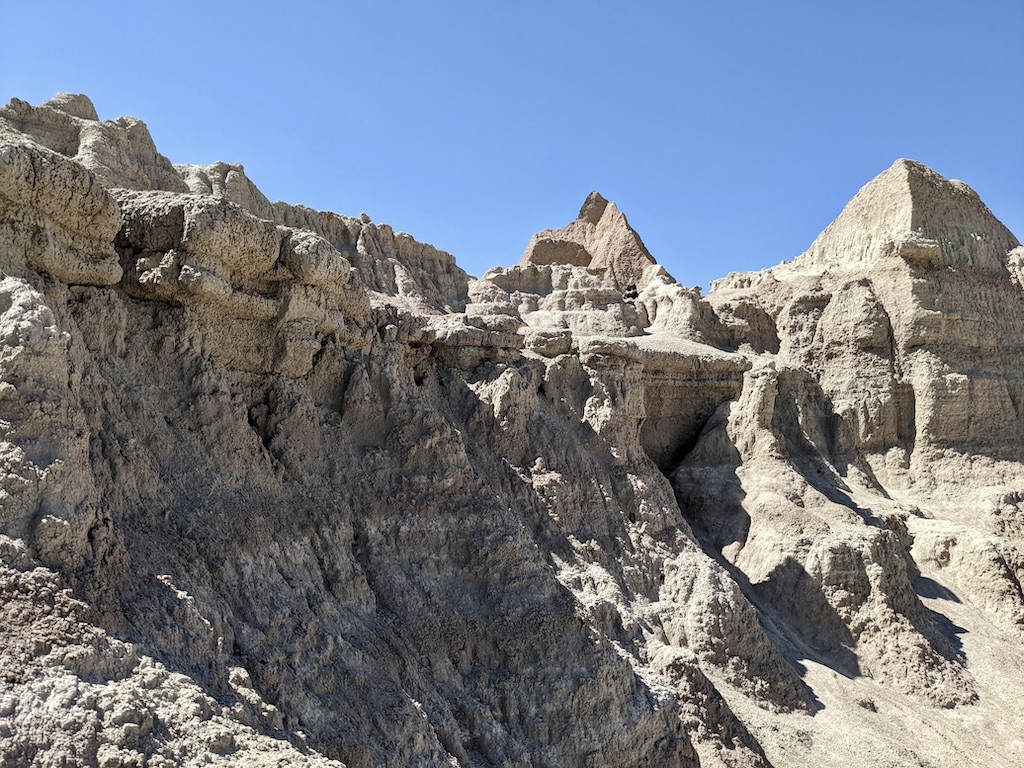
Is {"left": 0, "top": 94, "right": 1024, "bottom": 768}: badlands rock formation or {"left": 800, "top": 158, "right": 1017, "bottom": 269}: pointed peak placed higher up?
{"left": 800, "top": 158, "right": 1017, "bottom": 269}: pointed peak

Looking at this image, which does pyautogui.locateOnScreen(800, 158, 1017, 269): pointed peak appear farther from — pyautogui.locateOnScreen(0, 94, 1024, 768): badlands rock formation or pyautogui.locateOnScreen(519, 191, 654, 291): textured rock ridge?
pyautogui.locateOnScreen(519, 191, 654, 291): textured rock ridge

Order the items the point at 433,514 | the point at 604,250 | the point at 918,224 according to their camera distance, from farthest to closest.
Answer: the point at 604,250 → the point at 918,224 → the point at 433,514

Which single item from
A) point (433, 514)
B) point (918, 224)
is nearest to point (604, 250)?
point (918, 224)

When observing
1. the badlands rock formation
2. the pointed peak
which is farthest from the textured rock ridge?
the badlands rock formation

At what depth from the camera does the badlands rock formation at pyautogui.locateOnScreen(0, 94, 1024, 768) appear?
8680 millimetres

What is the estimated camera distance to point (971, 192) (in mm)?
33375

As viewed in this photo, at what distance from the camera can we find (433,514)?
48.2 ft

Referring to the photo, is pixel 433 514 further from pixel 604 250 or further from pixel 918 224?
pixel 604 250

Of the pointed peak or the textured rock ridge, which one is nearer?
the pointed peak

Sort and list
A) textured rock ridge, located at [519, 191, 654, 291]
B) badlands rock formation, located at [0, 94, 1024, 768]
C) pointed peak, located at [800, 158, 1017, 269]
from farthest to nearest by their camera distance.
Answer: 1. textured rock ridge, located at [519, 191, 654, 291]
2. pointed peak, located at [800, 158, 1017, 269]
3. badlands rock formation, located at [0, 94, 1024, 768]

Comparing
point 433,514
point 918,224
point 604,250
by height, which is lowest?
point 433,514

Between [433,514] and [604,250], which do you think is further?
[604,250]

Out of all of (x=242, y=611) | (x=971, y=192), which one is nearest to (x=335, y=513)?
(x=242, y=611)

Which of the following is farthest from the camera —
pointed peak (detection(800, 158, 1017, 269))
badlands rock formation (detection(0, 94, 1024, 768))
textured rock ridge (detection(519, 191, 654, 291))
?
textured rock ridge (detection(519, 191, 654, 291))
